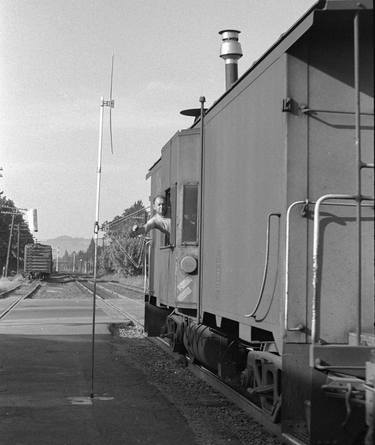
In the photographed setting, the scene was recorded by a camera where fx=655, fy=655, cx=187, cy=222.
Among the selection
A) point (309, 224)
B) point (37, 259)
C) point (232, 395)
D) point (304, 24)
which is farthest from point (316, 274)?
point (37, 259)

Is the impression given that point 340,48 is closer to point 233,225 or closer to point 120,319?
point 233,225

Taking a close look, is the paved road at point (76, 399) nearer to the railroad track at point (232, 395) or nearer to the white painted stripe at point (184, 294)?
the railroad track at point (232, 395)

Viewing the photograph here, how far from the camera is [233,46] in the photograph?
10297 millimetres

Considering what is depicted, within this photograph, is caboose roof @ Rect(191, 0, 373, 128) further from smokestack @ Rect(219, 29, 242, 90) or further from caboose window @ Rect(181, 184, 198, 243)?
smokestack @ Rect(219, 29, 242, 90)

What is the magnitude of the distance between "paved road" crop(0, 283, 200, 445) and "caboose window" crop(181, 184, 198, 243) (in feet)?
6.79

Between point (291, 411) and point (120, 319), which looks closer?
point (291, 411)

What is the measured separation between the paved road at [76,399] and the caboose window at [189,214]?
207 cm

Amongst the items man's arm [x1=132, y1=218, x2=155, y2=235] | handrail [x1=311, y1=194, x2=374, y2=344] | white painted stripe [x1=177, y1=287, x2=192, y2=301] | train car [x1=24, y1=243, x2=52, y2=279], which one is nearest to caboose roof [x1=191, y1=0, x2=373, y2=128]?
handrail [x1=311, y1=194, x2=374, y2=344]

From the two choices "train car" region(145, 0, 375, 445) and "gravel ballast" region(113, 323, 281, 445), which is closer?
"train car" region(145, 0, 375, 445)

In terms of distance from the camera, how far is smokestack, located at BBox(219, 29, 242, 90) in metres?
10.1

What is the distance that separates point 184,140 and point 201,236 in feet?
4.76

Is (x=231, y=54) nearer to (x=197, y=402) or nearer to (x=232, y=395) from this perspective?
(x=232, y=395)

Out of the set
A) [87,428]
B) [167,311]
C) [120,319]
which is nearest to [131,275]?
[120,319]

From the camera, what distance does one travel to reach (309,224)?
515cm
